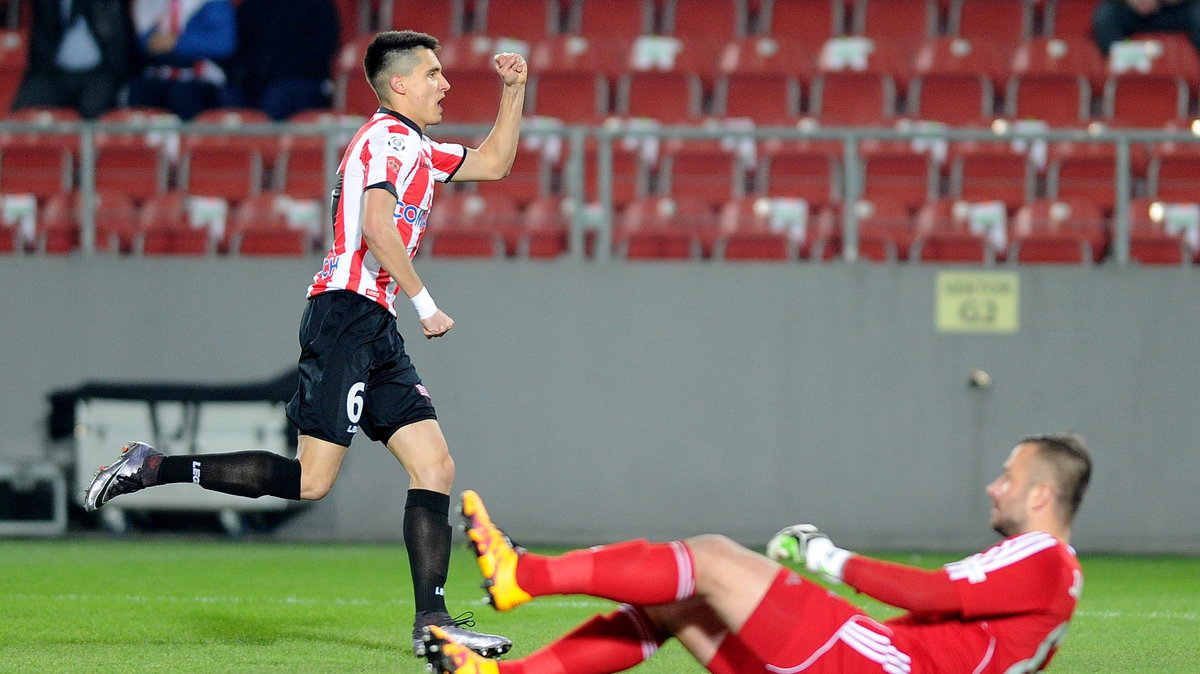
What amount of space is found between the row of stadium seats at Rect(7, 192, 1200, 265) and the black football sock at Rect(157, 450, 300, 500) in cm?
589

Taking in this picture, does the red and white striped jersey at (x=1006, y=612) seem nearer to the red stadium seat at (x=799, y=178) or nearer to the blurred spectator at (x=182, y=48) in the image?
the red stadium seat at (x=799, y=178)

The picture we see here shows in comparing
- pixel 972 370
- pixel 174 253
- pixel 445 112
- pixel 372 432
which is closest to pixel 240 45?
pixel 445 112

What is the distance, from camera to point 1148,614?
23.1 feet

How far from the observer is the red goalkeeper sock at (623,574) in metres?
3.79

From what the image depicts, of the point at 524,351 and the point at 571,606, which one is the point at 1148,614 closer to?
the point at 571,606

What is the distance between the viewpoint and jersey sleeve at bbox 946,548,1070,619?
3.74 metres

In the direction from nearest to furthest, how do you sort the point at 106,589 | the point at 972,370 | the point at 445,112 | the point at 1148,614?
the point at 1148,614 < the point at 106,589 < the point at 972,370 < the point at 445,112

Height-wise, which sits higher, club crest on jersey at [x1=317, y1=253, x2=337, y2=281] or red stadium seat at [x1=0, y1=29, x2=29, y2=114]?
red stadium seat at [x1=0, y1=29, x2=29, y2=114]

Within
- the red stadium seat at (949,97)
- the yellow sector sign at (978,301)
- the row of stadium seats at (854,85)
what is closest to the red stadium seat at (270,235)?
the row of stadium seats at (854,85)

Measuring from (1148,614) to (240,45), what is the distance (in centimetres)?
978

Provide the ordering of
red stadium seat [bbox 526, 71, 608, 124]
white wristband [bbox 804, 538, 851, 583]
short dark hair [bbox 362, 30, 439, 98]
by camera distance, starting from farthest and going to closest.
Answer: red stadium seat [bbox 526, 71, 608, 124] → short dark hair [bbox 362, 30, 439, 98] → white wristband [bbox 804, 538, 851, 583]

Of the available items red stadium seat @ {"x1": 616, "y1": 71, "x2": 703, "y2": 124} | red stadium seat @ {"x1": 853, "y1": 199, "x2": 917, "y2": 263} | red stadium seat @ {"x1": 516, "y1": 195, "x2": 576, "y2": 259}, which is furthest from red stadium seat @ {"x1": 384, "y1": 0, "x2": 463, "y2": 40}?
red stadium seat @ {"x1": 853, "y1": 199, "x2": 917, "y2": 263}

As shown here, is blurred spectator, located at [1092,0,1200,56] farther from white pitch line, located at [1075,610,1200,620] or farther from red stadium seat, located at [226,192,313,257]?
white pitch line, located at [1075,610,1200,620]

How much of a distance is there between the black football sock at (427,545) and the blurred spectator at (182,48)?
343 inches
